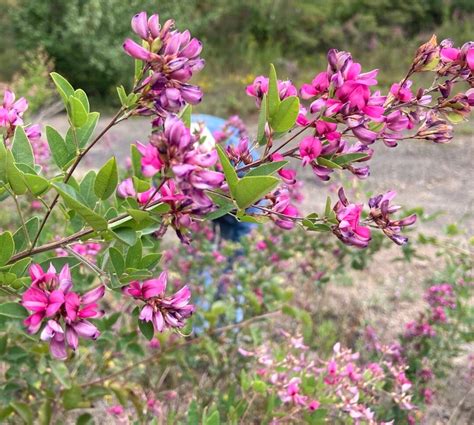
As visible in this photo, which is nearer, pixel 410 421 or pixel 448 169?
pixel 410 421

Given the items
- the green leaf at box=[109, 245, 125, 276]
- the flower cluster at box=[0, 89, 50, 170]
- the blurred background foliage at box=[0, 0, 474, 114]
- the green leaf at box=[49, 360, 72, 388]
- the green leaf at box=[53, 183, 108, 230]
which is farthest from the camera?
the blurred background foliage at box=[0, 0, 474, 114]

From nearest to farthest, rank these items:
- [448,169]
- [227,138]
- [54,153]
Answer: [54,153], [227,138], [448,169]

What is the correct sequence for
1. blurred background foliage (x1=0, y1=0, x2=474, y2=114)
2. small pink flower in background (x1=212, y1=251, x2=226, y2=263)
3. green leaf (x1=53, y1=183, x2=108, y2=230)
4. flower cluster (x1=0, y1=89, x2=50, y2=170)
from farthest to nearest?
blurred background foliage (x1=0, y1=0, x2=474, y2=114)
small pink flower in background (x1=212, y1=251, x2=226, y2=263)
flower cluster (x1=0, y1=89, x2=50, y2=170)
green leaf (x1=53, y1=183, x2=108, y2=230)

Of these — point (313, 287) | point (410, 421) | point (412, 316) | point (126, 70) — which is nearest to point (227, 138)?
point (313, 287)

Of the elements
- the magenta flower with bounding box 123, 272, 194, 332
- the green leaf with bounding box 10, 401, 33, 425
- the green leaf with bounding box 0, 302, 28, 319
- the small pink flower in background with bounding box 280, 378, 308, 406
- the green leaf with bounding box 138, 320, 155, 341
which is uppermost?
the magenta flower with bounding box 123, 272, 194, 332

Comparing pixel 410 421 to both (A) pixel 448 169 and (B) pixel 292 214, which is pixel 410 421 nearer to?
(B) pixel 292 214

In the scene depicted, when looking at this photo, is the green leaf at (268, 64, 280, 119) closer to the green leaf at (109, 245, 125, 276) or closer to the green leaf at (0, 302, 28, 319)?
the green leaf at (109, 245, 125, 276)

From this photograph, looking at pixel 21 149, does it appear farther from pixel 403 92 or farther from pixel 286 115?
pixel 403 92

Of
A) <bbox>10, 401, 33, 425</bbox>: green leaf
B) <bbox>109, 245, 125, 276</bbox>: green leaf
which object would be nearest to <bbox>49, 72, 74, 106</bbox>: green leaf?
<bbox>109, 245, 125, 276</bbox>: green leaf
